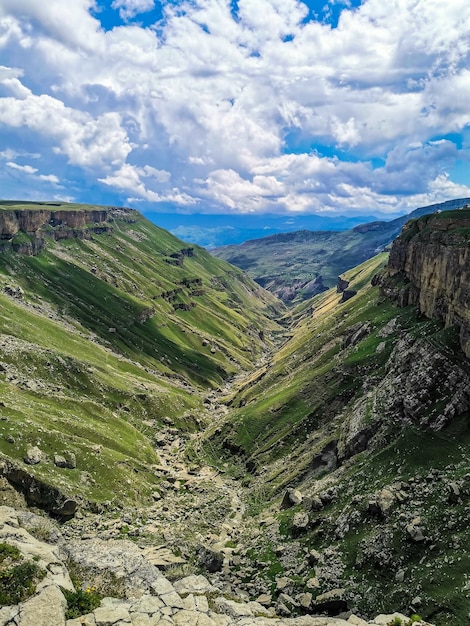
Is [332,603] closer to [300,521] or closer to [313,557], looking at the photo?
[313,557]

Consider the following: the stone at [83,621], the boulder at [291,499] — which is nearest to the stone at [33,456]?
the boulder at [291,499]

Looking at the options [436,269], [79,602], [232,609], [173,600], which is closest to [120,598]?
[173,600]

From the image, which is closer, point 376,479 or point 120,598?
point 120,598

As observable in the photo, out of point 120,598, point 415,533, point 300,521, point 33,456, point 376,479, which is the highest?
point 120,598

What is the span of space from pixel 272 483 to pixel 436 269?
67085 mm

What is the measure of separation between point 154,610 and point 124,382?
153 m

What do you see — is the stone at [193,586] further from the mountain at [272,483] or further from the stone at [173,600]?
the stone at [173,600]

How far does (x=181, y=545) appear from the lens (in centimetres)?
6850

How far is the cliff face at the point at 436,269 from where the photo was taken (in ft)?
299

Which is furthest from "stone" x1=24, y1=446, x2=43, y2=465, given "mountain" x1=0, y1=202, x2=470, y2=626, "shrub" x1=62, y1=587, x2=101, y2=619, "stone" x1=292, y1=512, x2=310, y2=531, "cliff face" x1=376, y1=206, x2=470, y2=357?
"cliff face" x1=376, y1=206, x2=470, y2=357

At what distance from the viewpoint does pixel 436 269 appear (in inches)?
4419

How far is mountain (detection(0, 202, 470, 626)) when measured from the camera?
39.0 metres

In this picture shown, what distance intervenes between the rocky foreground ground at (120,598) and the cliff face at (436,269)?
60163mm

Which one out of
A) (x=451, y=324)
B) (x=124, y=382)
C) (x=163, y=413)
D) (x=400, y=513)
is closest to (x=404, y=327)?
(x=451, y=324)
